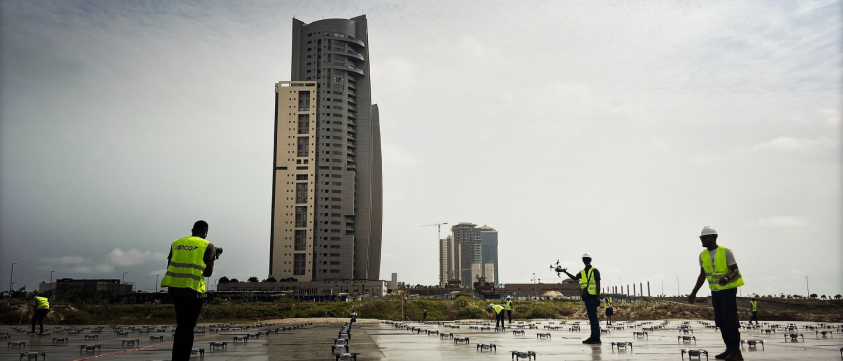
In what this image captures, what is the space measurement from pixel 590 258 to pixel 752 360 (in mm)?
8625

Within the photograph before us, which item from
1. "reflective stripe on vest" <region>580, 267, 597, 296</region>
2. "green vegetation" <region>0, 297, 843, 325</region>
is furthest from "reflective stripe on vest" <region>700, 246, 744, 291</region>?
"green vegetation" <region>0, 297, 843, 325</region>

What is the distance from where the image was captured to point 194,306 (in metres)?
10.6

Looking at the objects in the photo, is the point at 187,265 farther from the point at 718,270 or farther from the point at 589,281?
the point at 589,281

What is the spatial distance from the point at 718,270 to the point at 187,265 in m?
11.6

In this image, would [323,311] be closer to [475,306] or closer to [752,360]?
[475,306]

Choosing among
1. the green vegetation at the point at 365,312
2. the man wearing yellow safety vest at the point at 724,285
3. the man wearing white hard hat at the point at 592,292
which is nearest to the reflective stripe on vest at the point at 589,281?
the man wearing white hard hat at the point at 592,292

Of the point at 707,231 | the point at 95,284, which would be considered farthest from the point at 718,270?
the point at 95,284

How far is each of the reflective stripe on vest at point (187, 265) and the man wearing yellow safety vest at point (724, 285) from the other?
34.1 feet

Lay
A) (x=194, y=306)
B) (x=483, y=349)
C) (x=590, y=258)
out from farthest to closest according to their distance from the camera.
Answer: (x=590, y=258) → (x=483, y=349) → (x=194, y=306)

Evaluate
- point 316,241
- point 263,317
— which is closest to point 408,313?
point 263,317

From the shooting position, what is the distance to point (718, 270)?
13.7 m

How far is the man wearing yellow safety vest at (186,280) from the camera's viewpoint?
10383 millimetres

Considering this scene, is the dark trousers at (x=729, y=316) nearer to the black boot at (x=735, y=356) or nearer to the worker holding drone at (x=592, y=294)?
the black boot at (x=735, y=356)

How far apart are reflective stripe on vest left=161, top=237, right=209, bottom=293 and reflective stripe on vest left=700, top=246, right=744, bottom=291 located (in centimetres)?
1128
